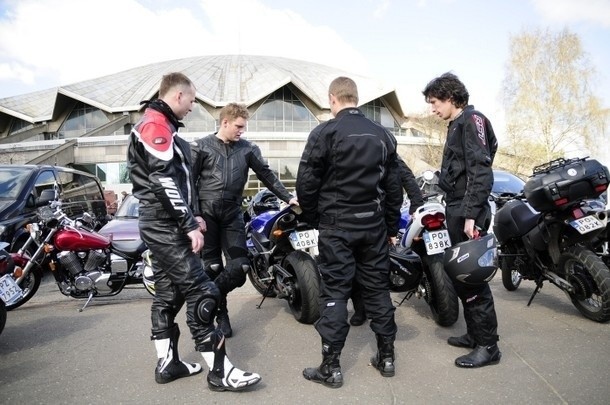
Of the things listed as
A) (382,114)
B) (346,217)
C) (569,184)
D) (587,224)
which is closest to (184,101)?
(346,217)

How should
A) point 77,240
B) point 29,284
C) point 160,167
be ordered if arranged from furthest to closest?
1. point 29,284
2. point 77,240
3. point 160,167

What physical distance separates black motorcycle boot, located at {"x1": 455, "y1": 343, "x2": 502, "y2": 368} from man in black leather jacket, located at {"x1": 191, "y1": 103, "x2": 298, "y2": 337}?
1.79m

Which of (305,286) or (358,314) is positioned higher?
(305,286)

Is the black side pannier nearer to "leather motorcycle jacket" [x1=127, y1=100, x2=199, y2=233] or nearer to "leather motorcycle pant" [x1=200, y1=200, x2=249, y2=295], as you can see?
"leather motorcycle pant" [x1=200, y1=200, x2=249, y2=295]

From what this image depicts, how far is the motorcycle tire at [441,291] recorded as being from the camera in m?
3.50

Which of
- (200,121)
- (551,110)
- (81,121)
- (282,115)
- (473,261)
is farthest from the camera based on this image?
(81,121)

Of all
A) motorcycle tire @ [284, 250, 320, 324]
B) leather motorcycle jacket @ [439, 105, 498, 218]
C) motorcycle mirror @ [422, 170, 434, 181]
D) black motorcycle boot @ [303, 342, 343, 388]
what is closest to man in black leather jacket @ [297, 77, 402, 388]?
black motorcycle boot @ [303, 342, 343, 388]

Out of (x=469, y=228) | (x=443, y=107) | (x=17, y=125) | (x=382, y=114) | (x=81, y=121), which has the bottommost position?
(x=469, y=228)

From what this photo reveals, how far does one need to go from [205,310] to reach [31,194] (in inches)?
188

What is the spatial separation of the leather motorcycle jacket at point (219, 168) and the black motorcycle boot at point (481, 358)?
7.04 feet

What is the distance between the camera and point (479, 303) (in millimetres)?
2898

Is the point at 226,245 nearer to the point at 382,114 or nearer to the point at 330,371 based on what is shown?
the point at 330,371

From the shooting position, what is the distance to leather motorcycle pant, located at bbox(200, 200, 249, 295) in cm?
357

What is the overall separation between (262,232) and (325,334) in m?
1.90
